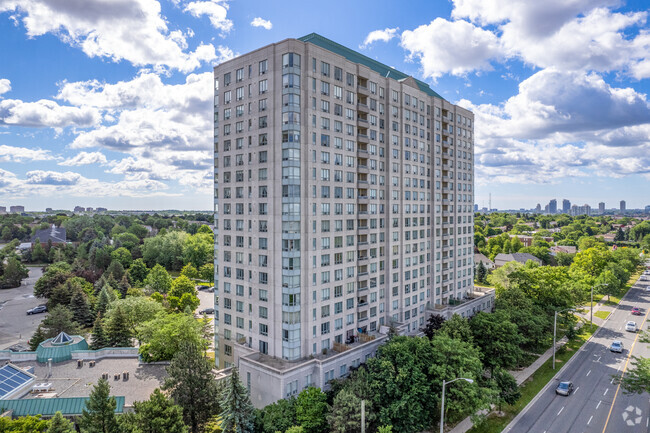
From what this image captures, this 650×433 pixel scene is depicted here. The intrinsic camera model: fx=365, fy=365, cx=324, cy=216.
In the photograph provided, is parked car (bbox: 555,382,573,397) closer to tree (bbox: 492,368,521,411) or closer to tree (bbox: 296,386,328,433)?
tree (bbox: 492,368,521,411)

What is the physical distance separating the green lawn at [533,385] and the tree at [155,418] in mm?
31871

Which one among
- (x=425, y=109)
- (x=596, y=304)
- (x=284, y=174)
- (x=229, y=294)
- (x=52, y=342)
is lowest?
(x=596, y=304)

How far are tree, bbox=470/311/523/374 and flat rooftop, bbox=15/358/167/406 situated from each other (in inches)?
1806

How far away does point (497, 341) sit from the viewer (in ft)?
177

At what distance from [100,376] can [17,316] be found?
61.5 meters

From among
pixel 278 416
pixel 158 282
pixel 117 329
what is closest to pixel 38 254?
pixel 158 282

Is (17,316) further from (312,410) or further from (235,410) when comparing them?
(312,410)

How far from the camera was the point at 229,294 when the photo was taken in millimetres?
52875

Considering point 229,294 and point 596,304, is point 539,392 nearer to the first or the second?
point 229,294

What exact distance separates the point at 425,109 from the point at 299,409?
5548 cm

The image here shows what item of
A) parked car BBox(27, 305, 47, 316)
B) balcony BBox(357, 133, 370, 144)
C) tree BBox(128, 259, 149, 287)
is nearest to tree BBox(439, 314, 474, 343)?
balcony BBox(357, 133, 370, 144)

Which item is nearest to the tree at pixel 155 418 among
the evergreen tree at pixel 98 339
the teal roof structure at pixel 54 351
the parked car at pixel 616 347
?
the teal roof structure at pixel 54 351

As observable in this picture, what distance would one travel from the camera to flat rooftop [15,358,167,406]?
4491 centimetres

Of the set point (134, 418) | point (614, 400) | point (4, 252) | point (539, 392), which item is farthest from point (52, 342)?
point (4, 252)
